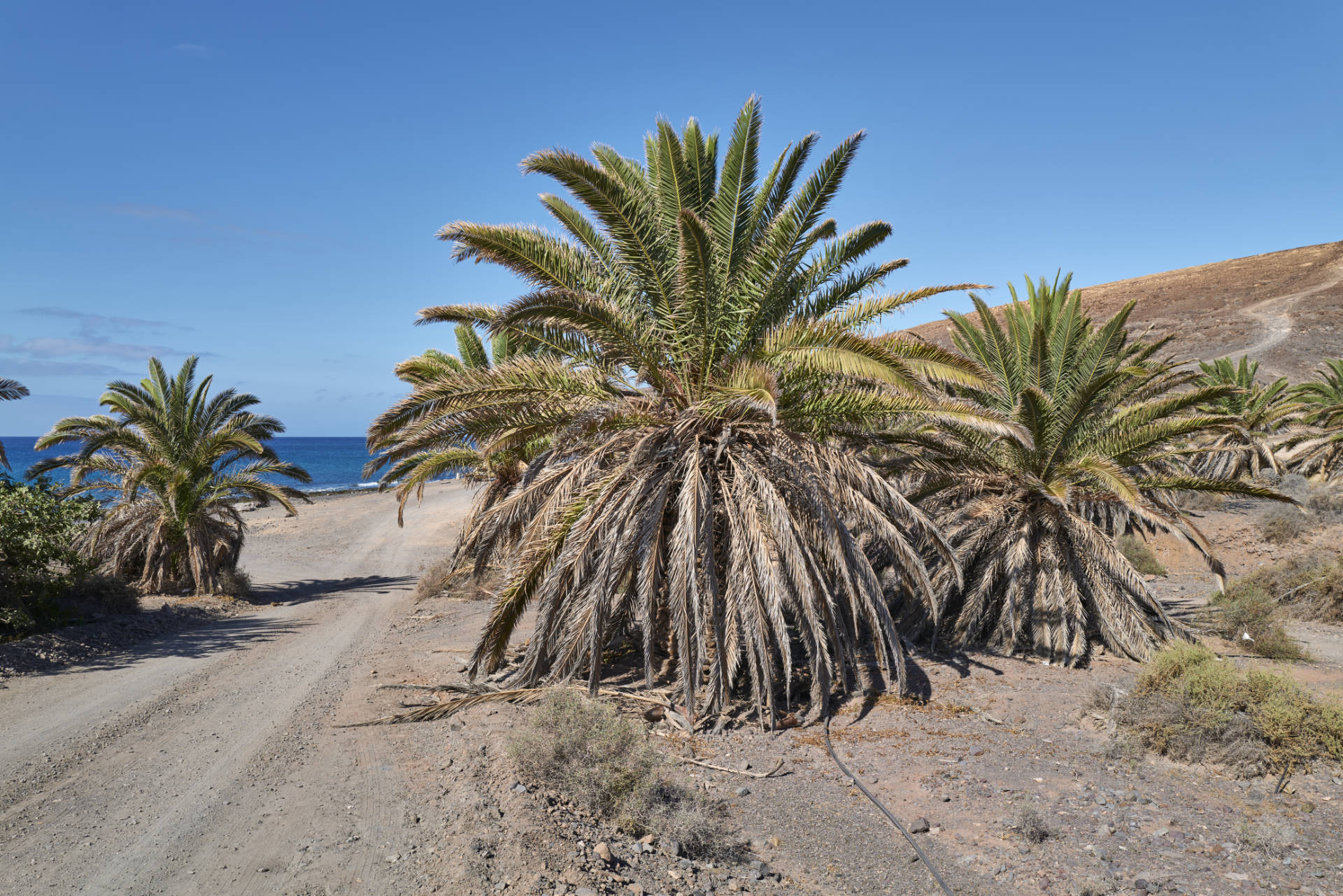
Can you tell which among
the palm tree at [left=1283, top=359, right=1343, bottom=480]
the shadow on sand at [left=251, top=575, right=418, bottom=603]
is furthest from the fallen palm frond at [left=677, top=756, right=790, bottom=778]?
the palm tree at [left=1283, top=359, right=1343, bottom=480]

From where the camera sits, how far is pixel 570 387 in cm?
815

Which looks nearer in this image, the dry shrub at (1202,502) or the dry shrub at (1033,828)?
the dry shrub at (1033,828)

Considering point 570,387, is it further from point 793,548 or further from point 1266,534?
point 1266,534

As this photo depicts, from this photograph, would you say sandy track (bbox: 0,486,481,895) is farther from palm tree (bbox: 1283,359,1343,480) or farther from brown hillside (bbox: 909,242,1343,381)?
brown hillside (bbox: 909,242,1343,381)

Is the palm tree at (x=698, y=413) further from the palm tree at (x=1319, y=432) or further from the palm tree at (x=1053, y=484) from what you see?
the palm tree at (x=1319, y=432)

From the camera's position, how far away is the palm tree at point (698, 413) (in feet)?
24.3

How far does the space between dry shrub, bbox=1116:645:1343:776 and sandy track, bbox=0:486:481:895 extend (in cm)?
643

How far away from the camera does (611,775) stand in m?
5.60

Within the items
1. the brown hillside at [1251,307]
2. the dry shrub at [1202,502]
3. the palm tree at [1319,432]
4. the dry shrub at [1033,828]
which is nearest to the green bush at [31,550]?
the dry shrub at [1033,828]

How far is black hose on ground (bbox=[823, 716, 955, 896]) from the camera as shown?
16.4 ft

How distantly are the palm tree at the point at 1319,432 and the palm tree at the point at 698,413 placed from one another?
20.5m

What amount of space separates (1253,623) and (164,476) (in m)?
18.9

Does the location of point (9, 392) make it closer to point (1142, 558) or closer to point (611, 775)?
point (611, 775)

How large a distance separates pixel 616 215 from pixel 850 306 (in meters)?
2.81
